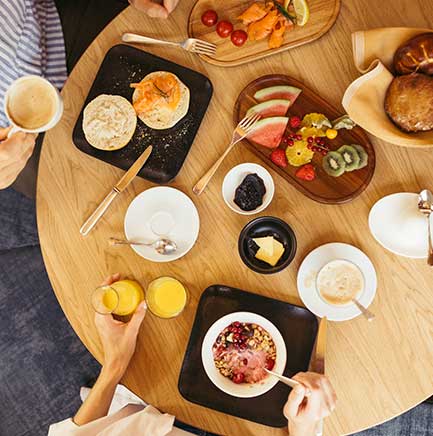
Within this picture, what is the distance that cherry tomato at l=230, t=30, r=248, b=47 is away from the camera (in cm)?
177

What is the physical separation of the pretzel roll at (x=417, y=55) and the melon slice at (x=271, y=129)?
0.37 metres

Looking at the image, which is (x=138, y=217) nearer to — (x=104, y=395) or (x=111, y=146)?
(x=111, y=146)

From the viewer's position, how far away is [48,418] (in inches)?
88.6

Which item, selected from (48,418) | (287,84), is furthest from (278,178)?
(48,418)

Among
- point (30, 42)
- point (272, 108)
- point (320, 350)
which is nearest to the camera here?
point (320, 350)

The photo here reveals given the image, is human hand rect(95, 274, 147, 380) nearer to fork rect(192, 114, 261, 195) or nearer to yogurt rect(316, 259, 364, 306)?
fork rect(192, 114, 261, 195)

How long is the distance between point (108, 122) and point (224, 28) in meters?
0.48

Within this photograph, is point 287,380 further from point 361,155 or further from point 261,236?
point 361,155

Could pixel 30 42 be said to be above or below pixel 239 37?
above

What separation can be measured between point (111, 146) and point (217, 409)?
0.89m

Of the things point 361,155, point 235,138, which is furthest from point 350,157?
point 235,138

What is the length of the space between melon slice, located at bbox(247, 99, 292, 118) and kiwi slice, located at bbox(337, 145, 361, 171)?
0.73 ft

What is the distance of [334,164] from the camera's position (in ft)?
5.67

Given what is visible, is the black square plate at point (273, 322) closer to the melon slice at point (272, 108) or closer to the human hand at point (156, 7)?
the melon slice at point (272, 108)
